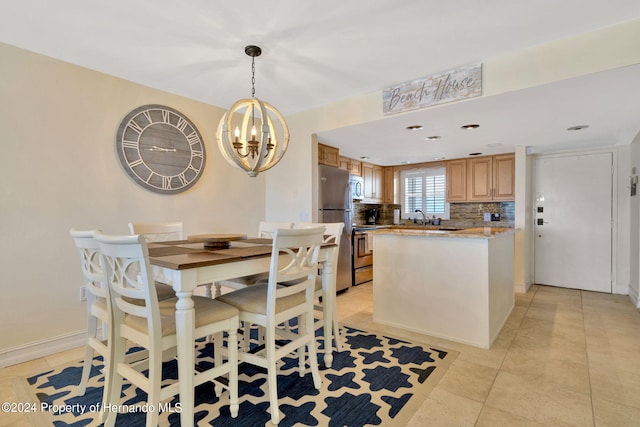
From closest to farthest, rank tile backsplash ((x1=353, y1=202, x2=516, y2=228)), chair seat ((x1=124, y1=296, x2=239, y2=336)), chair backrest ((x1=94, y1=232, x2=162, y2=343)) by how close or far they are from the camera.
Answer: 1. chair backrest ((x1=94, y1=232, x2=162, y2=343))
2. chair seat ((x1=124, y1=296, x2=239, y2=336))
3. tile backsplash ((x1=353, y1=202, x2=516, y2=228))

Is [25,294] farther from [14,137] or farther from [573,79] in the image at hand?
[573,79]

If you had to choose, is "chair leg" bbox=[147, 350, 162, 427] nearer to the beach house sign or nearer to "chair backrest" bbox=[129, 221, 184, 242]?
"chair backrest" bbox=[129, 221, 184, 242]

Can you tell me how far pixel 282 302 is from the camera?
1.87 meters

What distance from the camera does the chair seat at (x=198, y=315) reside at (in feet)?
4.98

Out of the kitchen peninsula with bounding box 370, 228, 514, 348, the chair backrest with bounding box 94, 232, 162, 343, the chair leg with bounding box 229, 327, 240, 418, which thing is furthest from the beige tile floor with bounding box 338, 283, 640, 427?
the chair backrest with bounding box 94, 232, 162, 343

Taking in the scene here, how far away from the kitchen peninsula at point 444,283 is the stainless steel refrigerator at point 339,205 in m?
1.09

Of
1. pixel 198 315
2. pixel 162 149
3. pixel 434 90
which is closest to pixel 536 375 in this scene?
pixel 198 315

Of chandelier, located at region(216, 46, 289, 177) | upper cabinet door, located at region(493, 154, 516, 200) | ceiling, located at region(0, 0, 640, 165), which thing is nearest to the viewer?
ceiling, located at region(0, 0, 640, 165)

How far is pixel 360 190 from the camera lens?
5438 mm

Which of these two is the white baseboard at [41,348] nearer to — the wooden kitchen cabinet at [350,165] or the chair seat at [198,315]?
the chair seat at [198,315]

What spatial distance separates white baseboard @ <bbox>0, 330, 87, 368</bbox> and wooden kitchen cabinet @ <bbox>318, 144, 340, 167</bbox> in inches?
124

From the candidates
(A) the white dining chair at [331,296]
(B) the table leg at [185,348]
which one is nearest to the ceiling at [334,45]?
(A) the white dining chair at [331,296]

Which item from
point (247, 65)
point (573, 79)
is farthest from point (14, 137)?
point (573, 79)

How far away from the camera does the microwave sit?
17.2 ft
